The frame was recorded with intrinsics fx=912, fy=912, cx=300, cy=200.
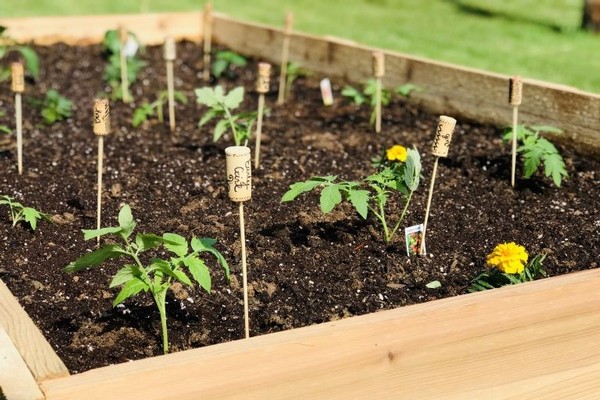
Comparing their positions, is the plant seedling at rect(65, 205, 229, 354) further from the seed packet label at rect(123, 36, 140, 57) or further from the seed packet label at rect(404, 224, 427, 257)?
the seed packet label at rect(123, 36, 140, 57)

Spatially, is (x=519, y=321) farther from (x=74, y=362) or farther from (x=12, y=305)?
(x=12, y=305)

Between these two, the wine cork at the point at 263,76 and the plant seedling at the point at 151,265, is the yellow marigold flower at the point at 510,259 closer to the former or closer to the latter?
the plant seedling at the point at 151,265

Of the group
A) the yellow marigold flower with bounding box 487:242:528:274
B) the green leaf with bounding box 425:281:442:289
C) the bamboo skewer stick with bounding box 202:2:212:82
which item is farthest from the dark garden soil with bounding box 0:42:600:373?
the bamboo skewer stick with bounding box 202:2:212:82

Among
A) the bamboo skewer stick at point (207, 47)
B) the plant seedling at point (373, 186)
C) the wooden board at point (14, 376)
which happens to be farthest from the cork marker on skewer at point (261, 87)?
the bamboo skewer stick at point (207, 47)

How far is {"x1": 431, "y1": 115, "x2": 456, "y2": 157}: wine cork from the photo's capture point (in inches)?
109

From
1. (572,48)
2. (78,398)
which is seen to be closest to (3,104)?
(78,398)

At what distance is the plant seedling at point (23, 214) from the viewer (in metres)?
2.98

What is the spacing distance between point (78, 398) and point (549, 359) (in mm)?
1260

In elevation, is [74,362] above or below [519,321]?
below

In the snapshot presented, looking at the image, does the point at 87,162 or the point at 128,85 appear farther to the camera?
the point at 128,85

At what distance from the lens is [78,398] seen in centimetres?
188

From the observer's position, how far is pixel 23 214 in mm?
3154

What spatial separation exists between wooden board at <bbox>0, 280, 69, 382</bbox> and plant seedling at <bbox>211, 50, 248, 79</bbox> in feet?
10.9

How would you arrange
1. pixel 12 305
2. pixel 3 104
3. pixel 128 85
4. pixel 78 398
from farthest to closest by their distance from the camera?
pixel 128 85, pixel 3 104, pixel 12 305, pixel 78 398
